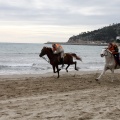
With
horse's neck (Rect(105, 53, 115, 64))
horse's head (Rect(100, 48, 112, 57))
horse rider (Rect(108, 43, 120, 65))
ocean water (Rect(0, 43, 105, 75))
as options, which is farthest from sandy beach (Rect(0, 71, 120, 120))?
ocean water (Rect(0, 43, 105, 75))

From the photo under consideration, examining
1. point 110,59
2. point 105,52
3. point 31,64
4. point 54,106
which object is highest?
point 105,52

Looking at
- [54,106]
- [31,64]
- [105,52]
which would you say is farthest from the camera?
[31,64]

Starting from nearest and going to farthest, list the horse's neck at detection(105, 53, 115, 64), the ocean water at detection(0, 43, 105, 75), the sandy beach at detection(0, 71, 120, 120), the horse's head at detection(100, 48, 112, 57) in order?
the sandy beach at detection(0, 71, 120, 120) → the horse's head at detection(100, 48, 112, 57) → the horse's neck at detection(105, 53, 115, 64) → the ocean water at detection(0, 43, 105, 75)

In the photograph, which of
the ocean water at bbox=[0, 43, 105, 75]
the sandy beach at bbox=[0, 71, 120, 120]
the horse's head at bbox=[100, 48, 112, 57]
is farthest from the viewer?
the ocean water at bbox=[0, 43, 105, 75]

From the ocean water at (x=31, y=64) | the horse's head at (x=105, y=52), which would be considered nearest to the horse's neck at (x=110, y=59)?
the horse's head at (x=105, y=52)

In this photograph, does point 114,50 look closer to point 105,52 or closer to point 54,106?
point 105,52

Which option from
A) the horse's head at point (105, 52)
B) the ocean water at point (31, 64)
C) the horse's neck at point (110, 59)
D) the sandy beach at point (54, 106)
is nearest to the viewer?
the sandy beach at point (54, 106)

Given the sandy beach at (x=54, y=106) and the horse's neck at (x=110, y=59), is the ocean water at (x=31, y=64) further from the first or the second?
the sandy beach at (x=54, y=106)

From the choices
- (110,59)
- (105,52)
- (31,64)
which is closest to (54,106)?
(105,52)

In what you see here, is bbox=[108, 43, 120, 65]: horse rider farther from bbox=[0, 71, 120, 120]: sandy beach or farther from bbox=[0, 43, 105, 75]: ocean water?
bbox=[0, 43, 105, 75]: ocean water

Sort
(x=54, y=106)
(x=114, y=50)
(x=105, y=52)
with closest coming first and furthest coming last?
1. (x=54, y=106)
2. (x=105, y=52)
3. (x=114, y=50)

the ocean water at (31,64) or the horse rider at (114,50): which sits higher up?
the horse rider at (114,50)

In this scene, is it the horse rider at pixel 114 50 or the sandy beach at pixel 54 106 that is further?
the horse rider at pixel 114 50

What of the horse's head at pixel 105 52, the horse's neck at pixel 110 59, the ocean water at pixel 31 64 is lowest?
the ocean water at pixel 31 64
